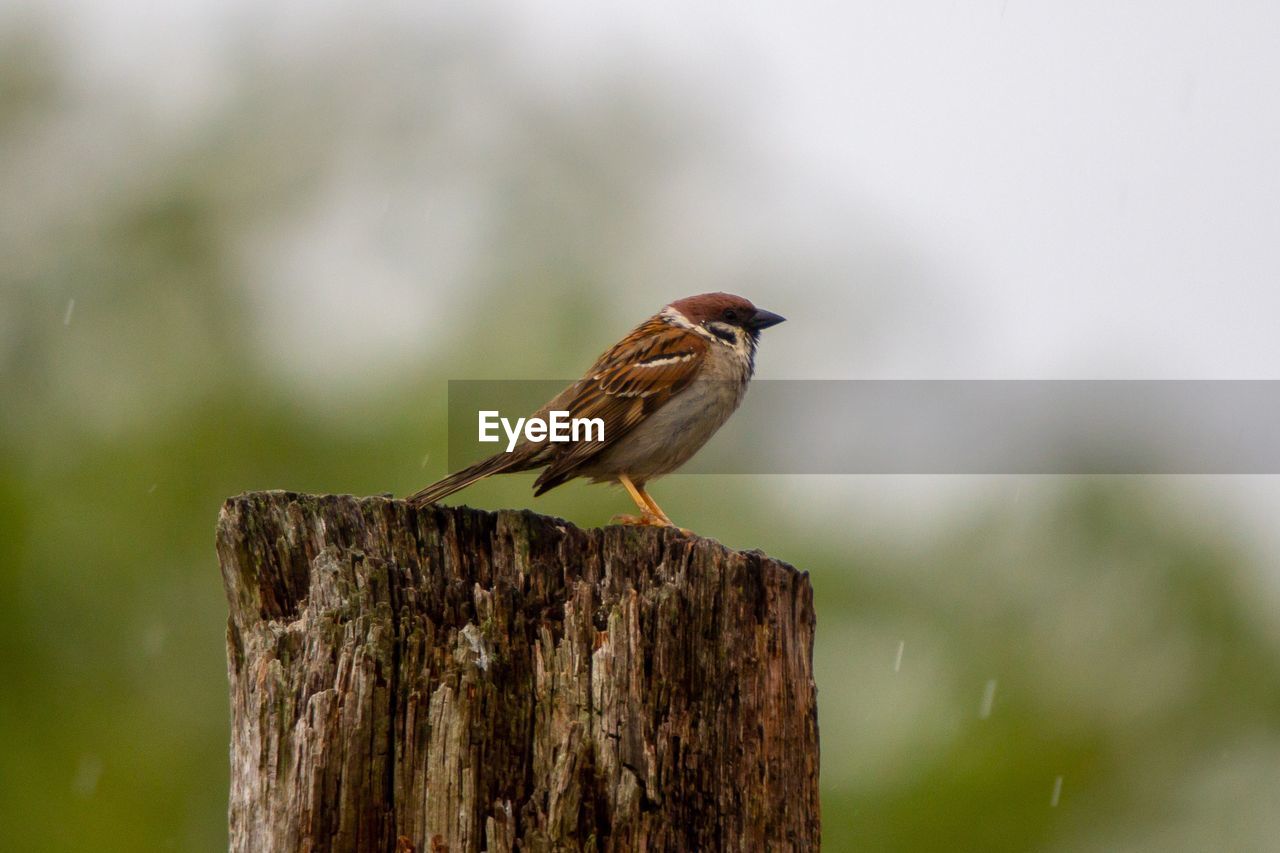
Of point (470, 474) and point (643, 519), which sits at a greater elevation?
point (470, 474)

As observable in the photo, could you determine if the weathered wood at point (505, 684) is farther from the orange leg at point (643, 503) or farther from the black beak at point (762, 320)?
the black beak at point (762, 320)

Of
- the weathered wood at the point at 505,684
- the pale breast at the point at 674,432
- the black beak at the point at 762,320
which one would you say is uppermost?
the black beak at the point at 762,320


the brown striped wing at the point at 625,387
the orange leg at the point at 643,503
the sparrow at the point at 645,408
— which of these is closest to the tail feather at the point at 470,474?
the sparrow at the point at 645,408

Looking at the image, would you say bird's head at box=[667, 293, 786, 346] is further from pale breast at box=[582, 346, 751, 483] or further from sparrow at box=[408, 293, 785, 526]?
pale breast at box=[582, 346, 751, 483]

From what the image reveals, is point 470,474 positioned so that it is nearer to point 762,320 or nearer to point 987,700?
point 762,320

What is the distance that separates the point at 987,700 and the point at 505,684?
631 inches

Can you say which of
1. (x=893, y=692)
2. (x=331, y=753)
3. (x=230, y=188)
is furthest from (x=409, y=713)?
(x=230, y=188)

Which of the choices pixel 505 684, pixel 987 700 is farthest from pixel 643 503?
pixel 987 700

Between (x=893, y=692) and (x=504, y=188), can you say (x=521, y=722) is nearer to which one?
(x=893, y=692)

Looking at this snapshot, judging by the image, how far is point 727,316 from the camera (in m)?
7.68

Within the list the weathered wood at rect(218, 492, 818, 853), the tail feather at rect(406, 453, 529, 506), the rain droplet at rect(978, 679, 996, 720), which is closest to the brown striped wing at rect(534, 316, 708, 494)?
the tail feather at rect(406, 453, 529, 506)

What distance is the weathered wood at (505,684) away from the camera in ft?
11.3

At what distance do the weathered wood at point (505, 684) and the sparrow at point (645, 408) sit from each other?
270 cm

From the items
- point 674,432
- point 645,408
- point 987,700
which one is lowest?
point 987,700
